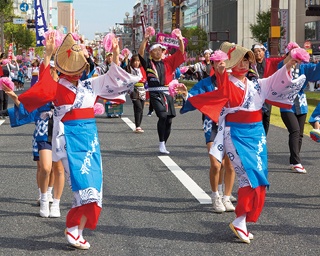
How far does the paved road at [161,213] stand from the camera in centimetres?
618

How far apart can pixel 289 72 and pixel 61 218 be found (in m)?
2.74

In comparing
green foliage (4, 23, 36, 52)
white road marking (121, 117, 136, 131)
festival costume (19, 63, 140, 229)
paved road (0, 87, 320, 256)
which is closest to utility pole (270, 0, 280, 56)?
white road marking (121, 117, 136, 131)

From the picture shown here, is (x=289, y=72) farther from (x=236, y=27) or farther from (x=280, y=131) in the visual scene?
(x=236, y=27)

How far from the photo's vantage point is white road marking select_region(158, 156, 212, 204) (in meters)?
8.47

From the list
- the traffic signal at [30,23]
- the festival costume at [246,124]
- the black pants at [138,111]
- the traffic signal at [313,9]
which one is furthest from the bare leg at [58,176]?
the traffic signal at [30,23]

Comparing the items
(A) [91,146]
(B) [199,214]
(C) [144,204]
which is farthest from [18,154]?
(A) [91,146]

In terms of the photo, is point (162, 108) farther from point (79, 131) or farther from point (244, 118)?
point (79, 131)

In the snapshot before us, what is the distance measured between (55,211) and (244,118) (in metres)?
2.28

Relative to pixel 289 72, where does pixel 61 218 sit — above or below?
below

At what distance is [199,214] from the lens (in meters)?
7.56

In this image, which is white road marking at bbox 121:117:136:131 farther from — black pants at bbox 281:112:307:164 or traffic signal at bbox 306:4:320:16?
black pants at bbox 281:112:307:164

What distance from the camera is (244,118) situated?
21.4 ft

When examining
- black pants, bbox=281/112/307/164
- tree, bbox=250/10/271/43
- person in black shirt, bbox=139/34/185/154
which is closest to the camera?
black pants, bbox=281/112/307/164

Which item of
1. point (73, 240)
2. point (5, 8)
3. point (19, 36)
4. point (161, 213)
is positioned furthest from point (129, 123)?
point (19, 36)
